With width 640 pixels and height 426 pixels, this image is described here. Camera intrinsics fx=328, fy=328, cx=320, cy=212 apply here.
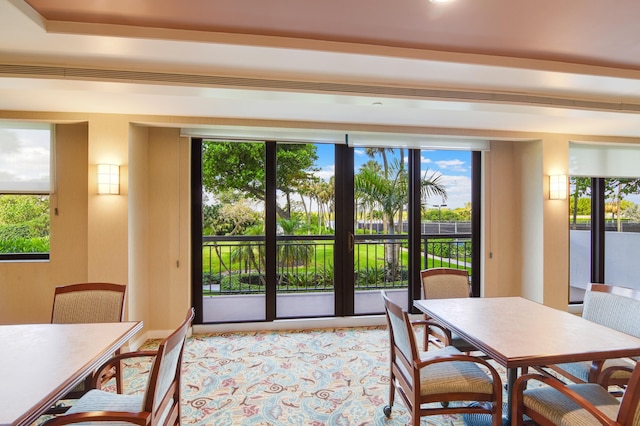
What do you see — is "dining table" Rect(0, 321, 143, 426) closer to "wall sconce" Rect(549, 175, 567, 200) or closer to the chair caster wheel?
the chair caster wheel

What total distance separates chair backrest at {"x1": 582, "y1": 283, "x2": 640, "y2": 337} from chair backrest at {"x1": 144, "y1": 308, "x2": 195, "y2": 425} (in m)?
2.82

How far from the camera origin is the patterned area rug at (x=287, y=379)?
7.62 ft

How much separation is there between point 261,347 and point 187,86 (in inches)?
103

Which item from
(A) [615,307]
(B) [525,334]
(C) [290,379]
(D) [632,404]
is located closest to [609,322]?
(A) [615,307]

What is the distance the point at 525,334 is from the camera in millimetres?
1914

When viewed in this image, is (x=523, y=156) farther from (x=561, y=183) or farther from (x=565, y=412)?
(x=565, y=412)

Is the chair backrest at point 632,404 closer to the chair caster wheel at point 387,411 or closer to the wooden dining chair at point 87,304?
the chair caster wheel at point 387,411

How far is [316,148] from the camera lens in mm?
4195

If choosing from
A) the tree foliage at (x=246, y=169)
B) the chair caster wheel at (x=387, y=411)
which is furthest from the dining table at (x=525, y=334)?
the tree foliage at (x=246, y=169)

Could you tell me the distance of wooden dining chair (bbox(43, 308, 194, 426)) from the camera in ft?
4.48

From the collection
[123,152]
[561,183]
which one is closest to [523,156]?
[561,183]

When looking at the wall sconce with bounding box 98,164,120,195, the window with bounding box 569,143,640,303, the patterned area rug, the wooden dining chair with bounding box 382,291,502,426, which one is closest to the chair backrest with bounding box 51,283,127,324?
the patterned area rug

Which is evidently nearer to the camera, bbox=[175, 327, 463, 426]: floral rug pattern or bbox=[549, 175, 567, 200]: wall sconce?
bbox=[175, 327, 463, 426]: floral rug pattern

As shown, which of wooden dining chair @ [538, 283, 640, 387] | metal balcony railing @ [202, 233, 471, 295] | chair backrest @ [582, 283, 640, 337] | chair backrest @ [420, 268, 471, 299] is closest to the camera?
wooden dining chair @ [538, 283, 640, 387]
